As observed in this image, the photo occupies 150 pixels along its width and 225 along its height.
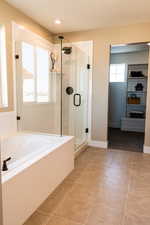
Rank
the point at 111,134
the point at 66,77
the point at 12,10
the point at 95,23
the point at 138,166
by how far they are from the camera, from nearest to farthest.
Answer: the point at 12,10 → the point at 138,166 → the point at 95,23 → the point at 66,77 → the point at 111,134

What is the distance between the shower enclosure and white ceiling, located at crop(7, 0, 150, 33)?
403 millimetres

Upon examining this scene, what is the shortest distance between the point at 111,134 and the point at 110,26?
2859 mm

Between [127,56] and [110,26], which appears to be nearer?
[110,26]

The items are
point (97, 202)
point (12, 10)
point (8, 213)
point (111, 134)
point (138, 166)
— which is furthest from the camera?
point (111, 134)

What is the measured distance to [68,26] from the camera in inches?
129

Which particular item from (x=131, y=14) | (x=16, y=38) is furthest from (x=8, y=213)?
(x=131, y=14)

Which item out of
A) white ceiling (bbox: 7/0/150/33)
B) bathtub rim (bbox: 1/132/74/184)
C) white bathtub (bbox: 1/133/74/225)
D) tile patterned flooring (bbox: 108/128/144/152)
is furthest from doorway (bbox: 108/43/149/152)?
bathtub rim (bbox: 1/132/74/184)

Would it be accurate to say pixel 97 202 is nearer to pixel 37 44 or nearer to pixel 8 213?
pixel 8 213

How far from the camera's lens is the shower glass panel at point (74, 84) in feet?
11.2

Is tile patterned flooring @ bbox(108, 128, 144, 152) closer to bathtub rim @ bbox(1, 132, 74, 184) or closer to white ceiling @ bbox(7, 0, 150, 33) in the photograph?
bathtub rim @ bbox(1, 132, 74, 184)

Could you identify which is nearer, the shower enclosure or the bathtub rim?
the bathtub rim

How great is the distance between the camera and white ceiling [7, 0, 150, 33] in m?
2.43

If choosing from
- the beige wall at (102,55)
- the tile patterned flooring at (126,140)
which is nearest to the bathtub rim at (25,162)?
the beige wall at (102,55)

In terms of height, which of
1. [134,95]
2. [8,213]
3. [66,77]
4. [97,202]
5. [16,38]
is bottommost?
[97,202]
